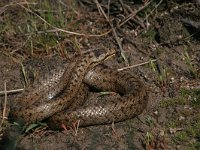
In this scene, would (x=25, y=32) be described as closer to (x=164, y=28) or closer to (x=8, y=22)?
(x=8, y=22)

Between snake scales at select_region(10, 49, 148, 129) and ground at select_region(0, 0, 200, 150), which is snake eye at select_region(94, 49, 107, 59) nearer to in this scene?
snake scales at select_region(10, 49, 148, 129)

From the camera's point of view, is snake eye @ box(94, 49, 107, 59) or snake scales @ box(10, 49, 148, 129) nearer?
snake scales @ box(10, 49, 148, 129)

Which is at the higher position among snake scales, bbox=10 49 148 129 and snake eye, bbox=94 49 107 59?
snake eye, bbox=94 49 107 59

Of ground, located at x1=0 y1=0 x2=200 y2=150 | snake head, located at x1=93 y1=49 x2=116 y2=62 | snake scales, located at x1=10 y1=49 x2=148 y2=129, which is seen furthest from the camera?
snake head, located at x1=93 y1=49 x2=116 y2=62

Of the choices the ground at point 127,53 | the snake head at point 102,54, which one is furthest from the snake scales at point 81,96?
the ground at point 127,53

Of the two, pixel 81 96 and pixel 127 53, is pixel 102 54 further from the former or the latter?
pixel 81 96

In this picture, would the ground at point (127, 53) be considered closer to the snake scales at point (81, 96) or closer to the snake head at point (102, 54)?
the snake scales at point (81, 96)

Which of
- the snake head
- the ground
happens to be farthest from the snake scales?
the ground
